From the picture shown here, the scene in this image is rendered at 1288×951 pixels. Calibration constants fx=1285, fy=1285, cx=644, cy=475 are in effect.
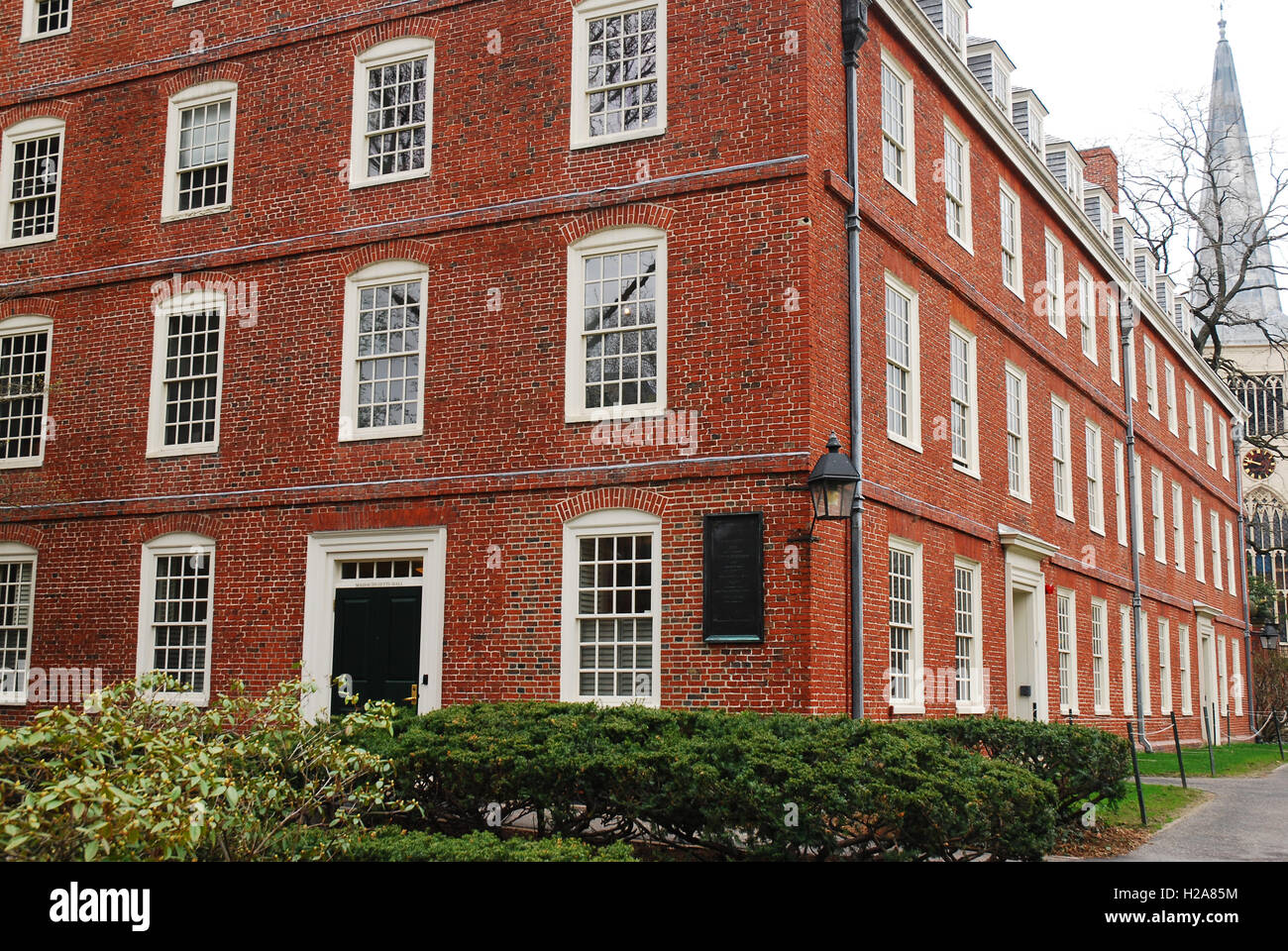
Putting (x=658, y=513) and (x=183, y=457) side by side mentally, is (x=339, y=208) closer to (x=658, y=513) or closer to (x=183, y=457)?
(x=183, y=457)

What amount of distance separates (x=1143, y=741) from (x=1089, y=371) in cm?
752

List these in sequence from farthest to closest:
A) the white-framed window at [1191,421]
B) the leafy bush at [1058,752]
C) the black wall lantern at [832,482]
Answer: the white-framed window at [1191,421] → the black wall lantern at [832,482] → the leafy bush at [1058,752]

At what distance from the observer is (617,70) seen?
15758mm

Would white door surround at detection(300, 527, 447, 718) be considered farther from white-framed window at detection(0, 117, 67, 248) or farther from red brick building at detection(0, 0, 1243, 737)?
white-framed window at detection(0, 117, 67, 248)

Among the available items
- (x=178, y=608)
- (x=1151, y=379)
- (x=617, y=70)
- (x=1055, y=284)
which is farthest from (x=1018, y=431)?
(x=178, y=608)

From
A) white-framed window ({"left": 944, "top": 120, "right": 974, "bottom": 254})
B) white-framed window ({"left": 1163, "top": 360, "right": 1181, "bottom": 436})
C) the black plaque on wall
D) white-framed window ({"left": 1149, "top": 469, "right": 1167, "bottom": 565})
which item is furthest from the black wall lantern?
white-framed window ({"left": 1163, "top": 360, "right": 1181, "bottom": 436})

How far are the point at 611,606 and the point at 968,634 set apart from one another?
242 inches

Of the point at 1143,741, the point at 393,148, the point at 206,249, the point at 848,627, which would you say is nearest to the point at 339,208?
the point at 393,148

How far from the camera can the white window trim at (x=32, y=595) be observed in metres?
18.0

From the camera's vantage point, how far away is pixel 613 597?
47.9 ft

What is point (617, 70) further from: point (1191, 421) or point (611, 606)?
point (1191, 421)

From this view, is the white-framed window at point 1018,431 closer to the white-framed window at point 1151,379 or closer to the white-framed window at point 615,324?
the white-framed window at point 615,324

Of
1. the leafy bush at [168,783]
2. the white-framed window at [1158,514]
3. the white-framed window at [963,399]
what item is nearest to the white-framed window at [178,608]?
the leafy bush at [168,783]

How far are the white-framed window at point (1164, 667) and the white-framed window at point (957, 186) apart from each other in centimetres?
1423
